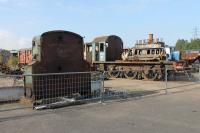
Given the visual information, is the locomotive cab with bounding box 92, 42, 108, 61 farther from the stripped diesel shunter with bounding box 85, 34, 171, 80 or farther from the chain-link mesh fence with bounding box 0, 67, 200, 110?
the chain-link mesh fence with bounding box 0, 67, 200, 110

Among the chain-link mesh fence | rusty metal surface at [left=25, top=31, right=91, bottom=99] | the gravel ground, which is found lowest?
the gravel ground

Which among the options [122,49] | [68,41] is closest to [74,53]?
[68,41]

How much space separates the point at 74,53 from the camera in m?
12.9

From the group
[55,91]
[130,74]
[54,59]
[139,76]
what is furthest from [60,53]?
[130,74]

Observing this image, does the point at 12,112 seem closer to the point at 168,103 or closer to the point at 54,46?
the point at 54,46

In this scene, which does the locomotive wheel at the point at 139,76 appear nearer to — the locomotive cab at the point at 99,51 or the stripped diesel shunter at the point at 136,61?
the stripped diesel shunter at the point at 136,61

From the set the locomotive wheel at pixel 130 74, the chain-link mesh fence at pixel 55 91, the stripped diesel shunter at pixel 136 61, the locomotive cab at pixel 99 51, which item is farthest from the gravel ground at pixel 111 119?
the locomotive cab at pixel 99 51

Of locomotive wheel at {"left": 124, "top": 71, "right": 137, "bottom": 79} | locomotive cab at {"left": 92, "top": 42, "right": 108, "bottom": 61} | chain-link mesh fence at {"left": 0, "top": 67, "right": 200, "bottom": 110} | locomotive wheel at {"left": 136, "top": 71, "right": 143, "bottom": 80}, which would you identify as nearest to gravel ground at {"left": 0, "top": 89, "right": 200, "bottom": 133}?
chain-link mesh fence at {"left": 0, "top": 67, "right": 200, "bottom": 110}

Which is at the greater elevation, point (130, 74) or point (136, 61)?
point (136, 61)

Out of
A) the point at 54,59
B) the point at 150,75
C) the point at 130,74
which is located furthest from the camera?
the point at 130,74

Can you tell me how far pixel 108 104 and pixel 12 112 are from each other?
311cm

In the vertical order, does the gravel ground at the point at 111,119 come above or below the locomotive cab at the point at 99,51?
below

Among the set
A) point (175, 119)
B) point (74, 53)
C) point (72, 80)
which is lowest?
point (175, 119)

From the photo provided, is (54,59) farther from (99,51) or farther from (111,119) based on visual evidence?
(99,51)
